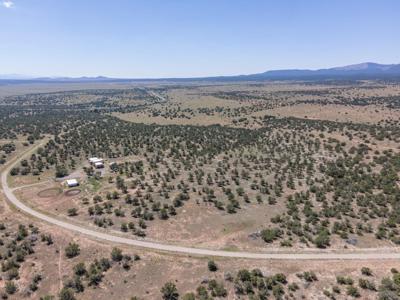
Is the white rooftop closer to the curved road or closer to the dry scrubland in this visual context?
the dry scrubland

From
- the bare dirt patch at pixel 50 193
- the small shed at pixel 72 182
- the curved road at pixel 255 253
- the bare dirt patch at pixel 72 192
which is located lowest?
the curved road at pixel 255 253

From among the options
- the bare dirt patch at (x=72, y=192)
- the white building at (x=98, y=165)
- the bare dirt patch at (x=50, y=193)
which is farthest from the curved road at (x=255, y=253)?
the white building at (x=98, y=165)

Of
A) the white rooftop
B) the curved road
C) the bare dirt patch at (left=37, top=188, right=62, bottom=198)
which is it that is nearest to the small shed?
the white rooftop

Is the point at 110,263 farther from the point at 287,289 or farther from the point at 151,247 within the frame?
the point at 287,289

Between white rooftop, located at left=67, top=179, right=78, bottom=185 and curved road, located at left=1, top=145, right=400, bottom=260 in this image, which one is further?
white rooftop, located at left=67, top=179, right=78, bottom=185

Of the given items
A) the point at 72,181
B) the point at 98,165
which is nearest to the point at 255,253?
the point at 72,181

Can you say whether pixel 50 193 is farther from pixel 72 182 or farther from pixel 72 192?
pixel 72 182

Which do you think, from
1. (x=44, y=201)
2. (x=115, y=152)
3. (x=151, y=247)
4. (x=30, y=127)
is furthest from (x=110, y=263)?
(x=30, y=127)

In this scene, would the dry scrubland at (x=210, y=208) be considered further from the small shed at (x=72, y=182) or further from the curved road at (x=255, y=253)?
the small shed at (x=72, y=182)

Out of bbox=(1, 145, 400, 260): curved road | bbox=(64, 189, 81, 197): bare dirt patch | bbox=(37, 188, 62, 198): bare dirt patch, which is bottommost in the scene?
bbox=(1, 145, 400, 260): curved road
